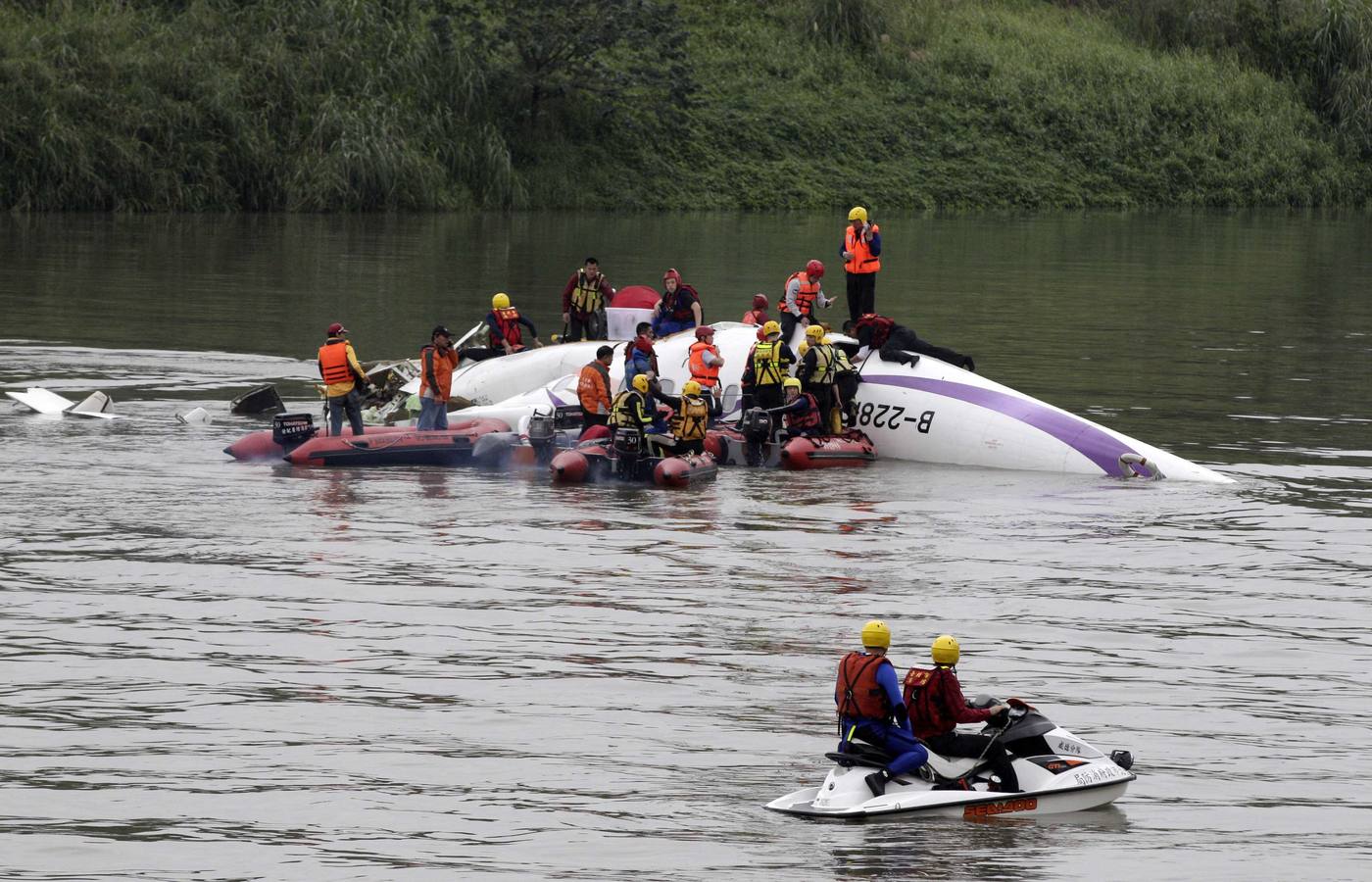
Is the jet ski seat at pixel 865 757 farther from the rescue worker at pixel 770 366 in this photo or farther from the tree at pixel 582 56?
the tree at pixel 582 56

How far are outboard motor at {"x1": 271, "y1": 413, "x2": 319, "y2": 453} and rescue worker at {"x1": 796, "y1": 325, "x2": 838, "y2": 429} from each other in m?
7.96

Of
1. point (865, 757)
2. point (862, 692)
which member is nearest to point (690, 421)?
point (862, 692)

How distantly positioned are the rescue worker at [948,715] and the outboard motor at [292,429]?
56.5 feet

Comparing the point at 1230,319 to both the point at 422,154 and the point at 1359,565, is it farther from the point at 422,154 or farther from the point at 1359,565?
the point at 422,154

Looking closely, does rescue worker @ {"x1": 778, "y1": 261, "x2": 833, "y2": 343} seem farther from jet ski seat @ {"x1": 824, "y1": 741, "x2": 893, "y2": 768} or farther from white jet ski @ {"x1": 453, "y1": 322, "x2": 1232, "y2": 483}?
jet ski seat @ {"x1": 824, "y1": 741, "x2": 893, "y2": 768}

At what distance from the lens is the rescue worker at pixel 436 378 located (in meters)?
32.1

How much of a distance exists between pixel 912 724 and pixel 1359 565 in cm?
1033

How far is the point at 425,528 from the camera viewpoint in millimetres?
26547

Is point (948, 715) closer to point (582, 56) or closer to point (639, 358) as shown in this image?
point (639, 358)

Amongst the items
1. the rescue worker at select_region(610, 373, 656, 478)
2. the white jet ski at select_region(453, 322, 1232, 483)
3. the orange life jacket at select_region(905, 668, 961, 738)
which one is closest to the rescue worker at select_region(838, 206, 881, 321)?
the white jet ski at select_region(453, 322, 1232, 483)

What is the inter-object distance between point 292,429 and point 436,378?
2.46 metres

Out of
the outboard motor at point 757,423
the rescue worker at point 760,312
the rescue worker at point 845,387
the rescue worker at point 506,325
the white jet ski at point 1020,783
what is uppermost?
the rescue worker at point 760,312

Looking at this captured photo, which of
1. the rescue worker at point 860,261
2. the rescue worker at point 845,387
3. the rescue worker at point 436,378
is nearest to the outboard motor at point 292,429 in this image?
the rescue worker at point 436,378

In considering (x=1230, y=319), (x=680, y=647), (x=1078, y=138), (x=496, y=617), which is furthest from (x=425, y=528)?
(x=1078, y=138)
